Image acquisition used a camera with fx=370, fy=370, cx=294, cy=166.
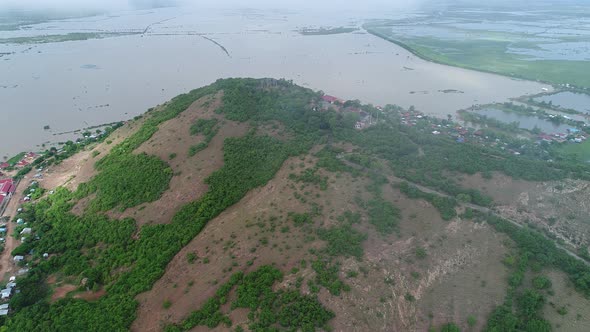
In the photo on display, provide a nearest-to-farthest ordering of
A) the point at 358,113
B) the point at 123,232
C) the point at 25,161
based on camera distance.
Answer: the point at 123,232, the point at 25,161, the point at 358,113

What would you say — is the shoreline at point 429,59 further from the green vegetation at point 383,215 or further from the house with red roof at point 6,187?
the house with red roof at point 6,187

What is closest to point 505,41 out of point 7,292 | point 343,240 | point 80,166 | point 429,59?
point 429,59

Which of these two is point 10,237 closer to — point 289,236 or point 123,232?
point 123,232

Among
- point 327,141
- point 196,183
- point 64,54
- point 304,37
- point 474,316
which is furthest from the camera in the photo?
point 304,37

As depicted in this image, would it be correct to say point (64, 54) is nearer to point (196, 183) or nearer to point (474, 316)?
point (196, 183)

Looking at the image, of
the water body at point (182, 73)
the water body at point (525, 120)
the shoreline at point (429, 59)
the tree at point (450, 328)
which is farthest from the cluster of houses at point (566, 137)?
the tree at point (450, 328)

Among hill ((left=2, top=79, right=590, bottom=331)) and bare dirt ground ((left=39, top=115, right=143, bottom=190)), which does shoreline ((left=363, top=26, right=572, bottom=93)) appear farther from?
bare dirt ground ((left=39, top=115, right=143, bottom=190))

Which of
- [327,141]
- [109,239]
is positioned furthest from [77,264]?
[327,141]
